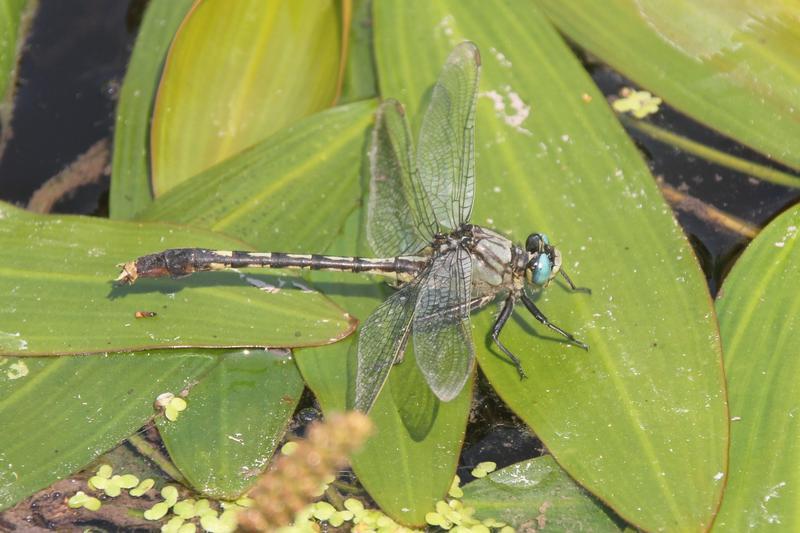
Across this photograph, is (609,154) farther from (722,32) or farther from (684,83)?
(722,32)

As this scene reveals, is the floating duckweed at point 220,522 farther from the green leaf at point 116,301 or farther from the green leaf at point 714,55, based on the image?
the green leaf at point 714,55

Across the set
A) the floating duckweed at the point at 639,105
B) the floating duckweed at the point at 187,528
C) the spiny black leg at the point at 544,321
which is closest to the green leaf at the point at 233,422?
the floating duckweed at the point at 187,528

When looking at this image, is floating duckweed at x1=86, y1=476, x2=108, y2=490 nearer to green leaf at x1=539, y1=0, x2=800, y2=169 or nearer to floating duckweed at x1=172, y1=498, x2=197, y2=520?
floating duckweed at x1=172, y1=498, x2=197, y2=520

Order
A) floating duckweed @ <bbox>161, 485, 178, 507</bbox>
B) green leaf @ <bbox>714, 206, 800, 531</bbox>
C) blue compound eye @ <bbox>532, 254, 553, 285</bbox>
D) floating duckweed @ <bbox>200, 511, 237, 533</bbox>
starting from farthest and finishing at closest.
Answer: blue compound eye @ <bbox>532, 254, 553, 285</bbox>, floating duckweed @ <bbox>161, 485, 178, 507</bbox>, floating duckweed @ <bbox>200, 511, 237, 533</bbox>, green leaf @ <bbox>714, 206, 800, 531</bbox>

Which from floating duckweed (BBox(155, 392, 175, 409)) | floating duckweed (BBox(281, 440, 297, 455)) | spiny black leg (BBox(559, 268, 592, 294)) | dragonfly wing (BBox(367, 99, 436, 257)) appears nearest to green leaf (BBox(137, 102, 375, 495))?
dragonfly wing (BBox(367, 99, 436, 257))

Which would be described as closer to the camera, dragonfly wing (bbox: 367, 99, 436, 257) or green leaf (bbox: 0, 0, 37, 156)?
dragonfly wing (bbox: 367, 99, 436, 257)

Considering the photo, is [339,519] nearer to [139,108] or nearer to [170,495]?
[170,495]

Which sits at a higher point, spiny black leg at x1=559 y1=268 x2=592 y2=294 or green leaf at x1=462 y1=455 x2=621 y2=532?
spiny black leg at x1=559 y1=268 x2=592 y2=294

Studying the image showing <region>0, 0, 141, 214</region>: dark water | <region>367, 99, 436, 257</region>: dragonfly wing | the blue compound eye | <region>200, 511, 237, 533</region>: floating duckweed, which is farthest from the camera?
<region>0, 0, 141, 214</region>: dark water
